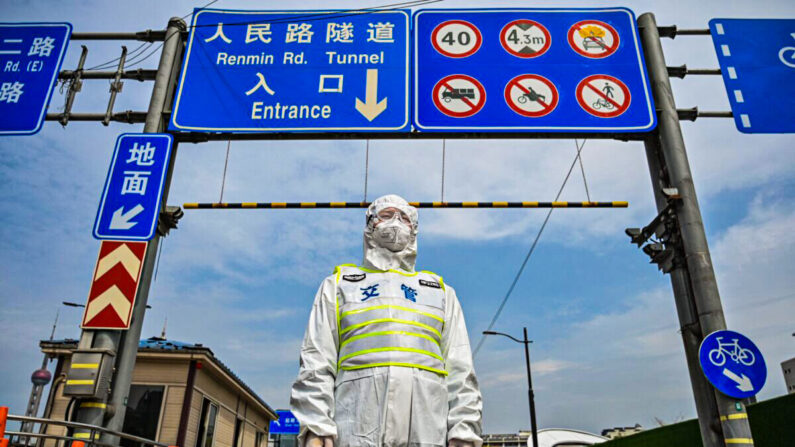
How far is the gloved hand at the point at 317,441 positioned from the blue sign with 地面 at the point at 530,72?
4.77 m

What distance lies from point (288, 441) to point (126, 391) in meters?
29.0

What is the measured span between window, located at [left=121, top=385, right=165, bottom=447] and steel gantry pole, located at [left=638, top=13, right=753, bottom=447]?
10.8 meters

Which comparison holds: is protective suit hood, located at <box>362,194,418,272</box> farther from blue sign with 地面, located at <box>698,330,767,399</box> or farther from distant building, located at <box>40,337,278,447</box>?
distant building, located at <box>40,337,278,447</box>

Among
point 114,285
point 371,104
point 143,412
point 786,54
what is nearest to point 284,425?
point 143,412

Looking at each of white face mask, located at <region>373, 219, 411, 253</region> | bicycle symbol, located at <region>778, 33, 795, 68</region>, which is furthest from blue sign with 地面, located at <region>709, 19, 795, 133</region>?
white face mask, located at <region>373, 219, 411, 253</region>

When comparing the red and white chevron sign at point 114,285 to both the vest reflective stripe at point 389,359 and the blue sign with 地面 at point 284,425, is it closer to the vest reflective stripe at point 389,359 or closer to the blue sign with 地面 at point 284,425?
the vest reflective stripe at point 389,359

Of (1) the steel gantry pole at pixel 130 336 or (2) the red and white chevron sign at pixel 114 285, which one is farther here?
(2) the red and white chevron sign at pixel 114 285

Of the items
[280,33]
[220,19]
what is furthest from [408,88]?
[220,19]

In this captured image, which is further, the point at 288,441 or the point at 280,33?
the point at 288,441

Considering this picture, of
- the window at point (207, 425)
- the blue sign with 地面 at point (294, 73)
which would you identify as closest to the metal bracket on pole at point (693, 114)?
the blue sign with 地面 at point (294, 73)

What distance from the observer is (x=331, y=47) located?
7387 millimetres

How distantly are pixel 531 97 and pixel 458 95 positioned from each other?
958mm

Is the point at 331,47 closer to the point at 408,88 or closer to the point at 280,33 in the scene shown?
the point at 280,33

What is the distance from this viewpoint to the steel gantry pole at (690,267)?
579cm
